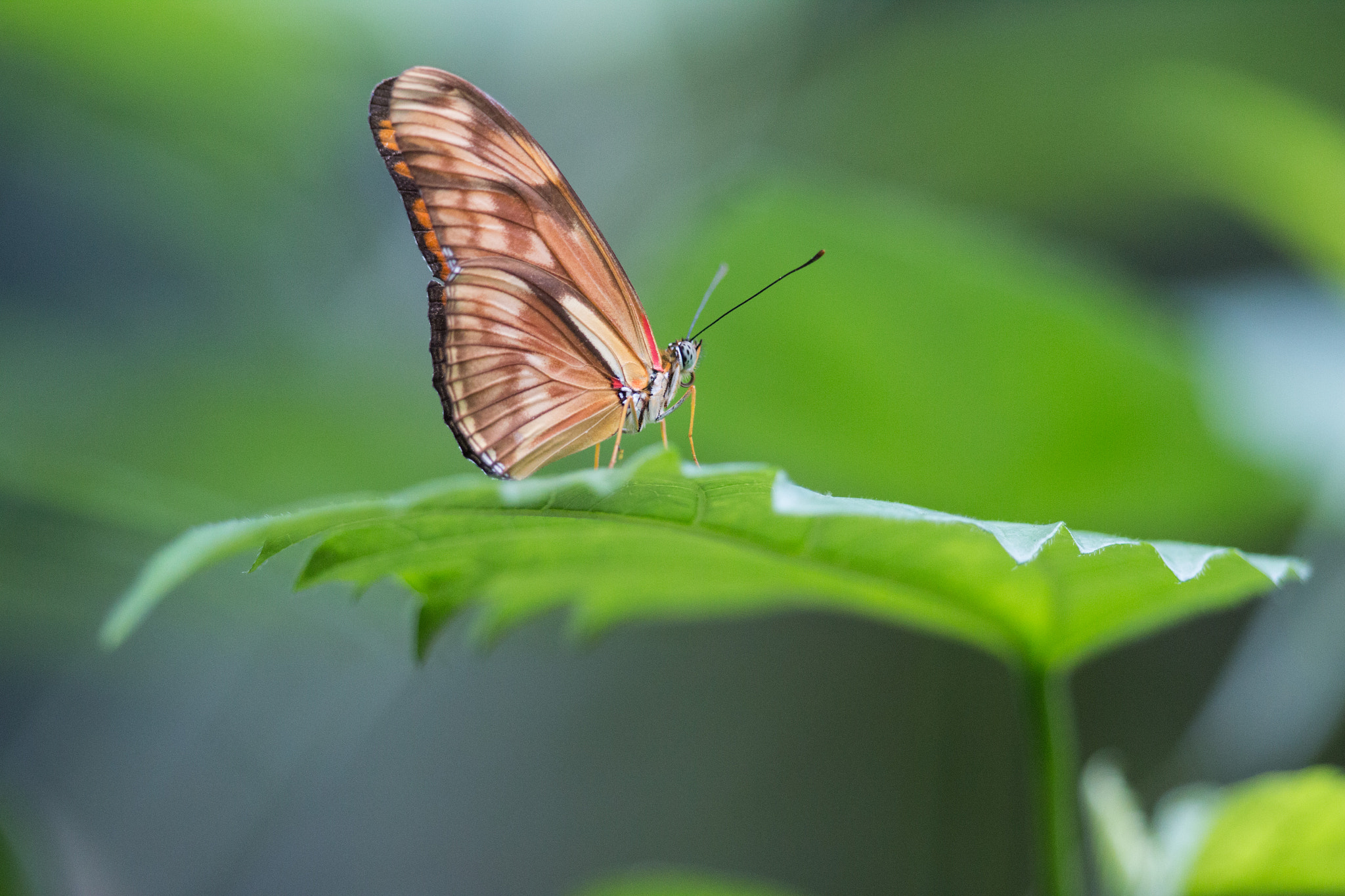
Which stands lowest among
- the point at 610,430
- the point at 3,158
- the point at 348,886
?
the point at 348,886

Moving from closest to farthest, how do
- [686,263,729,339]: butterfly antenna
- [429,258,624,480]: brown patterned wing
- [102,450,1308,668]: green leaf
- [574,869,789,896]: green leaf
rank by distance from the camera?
[102,450,1308,668]: green leaf, [574,869,789,896]: green leaf, [429,258,624,480]: brown patterned wing, [686,263,729,339]: butterfly antenna

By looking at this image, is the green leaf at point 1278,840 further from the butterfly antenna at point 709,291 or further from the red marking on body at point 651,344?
the butterfly antenna at point 709,291

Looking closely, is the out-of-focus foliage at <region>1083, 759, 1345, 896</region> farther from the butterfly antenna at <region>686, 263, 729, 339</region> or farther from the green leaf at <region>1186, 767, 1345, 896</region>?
the butterfly antenna at <region>686, 263, 729, 339</region>

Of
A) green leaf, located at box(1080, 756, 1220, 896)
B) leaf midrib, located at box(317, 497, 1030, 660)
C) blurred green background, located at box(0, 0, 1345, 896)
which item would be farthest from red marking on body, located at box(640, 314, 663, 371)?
green leaf, located at box(1080, 756, 1220, 896)

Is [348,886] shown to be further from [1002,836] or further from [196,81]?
[196,81]

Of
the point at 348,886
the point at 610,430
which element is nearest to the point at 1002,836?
the point at 610,430

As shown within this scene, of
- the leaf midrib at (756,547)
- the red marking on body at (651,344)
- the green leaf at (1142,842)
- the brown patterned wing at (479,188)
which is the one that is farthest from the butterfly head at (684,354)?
the green leaf at (1142,842)
